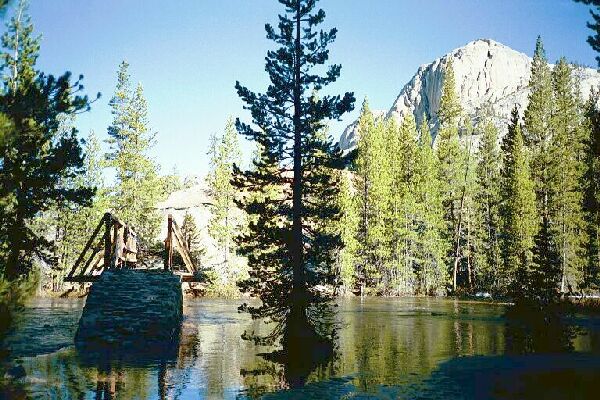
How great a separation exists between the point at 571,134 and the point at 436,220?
16579 millimetres

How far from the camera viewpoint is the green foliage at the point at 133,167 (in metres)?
46.9

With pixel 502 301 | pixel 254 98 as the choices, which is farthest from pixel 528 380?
pixel 502 301

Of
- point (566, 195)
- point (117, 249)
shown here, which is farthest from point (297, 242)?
point (566, 195)

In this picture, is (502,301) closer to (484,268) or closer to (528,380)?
(484,268)

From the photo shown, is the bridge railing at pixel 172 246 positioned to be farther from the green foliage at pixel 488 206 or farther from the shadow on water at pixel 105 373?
the green foliage at pixel 488 206

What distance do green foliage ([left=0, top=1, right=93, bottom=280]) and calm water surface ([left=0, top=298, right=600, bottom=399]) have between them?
2.37m

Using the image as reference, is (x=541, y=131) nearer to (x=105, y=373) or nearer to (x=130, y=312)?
(x=130, y=312)

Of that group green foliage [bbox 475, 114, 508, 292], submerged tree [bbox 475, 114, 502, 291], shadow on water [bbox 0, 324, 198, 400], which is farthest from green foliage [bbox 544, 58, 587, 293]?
shadow on water [bbox 0, 324, 198, 400]

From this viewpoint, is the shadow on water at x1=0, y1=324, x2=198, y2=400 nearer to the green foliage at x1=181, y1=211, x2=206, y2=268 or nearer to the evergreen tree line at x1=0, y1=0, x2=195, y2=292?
the evergreen tree line at x1=0, y1=0, x2=195, y2=292

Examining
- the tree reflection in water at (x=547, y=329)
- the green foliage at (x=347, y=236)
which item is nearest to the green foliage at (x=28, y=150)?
the tree reflection in water at (x=547, y=329)

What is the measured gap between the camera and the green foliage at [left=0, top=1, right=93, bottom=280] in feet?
31.0

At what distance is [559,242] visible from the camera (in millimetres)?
45438

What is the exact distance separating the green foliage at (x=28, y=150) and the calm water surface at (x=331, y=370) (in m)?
2.37

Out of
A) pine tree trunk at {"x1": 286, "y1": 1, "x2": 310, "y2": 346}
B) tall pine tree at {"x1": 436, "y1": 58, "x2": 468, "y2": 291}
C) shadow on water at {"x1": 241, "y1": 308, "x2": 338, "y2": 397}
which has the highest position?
tall pine tree at {"x1": 436, "y1": 58, "x2": 468, "y2": 291}
